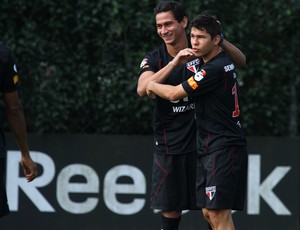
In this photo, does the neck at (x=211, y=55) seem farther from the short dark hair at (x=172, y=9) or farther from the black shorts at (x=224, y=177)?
the black shorts at (x=224, y=177)

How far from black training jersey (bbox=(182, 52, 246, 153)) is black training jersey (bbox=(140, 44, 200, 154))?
1.47 feet

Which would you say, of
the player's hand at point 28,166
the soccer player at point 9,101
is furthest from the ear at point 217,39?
the player's hand at point 28,166

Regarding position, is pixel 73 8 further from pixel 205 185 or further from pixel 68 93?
pixel 205 185

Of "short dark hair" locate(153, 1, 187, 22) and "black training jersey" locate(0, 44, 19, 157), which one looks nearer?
"black training jersey" locate(0, 44, 19, 157)

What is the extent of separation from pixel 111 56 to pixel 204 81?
2.89 meters

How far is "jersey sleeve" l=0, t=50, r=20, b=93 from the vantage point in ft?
17.9

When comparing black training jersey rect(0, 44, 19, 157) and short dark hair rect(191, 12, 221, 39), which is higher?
short dark hair rect(191, 12, 221, 39)

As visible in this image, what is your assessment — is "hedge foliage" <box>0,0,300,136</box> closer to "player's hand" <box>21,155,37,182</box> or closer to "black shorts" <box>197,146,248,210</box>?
"black shorts" <box>197,146,248,210</box>

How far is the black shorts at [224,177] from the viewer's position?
6164 mm

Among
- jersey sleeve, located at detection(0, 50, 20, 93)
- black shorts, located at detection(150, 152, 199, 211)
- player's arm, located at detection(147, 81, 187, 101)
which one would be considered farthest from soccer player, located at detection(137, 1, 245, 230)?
jersey sleeve, located at detection(0, 50, 20, 93)

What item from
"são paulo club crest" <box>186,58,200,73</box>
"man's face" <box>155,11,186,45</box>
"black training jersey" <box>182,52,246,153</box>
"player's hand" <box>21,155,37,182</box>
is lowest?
"player's hand" <box>21,155,37,182</box>

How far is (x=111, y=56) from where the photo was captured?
8844 millimetres

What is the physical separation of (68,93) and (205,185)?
3.00 meters

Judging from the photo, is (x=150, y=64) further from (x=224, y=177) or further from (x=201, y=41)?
(x=224, y=177)
